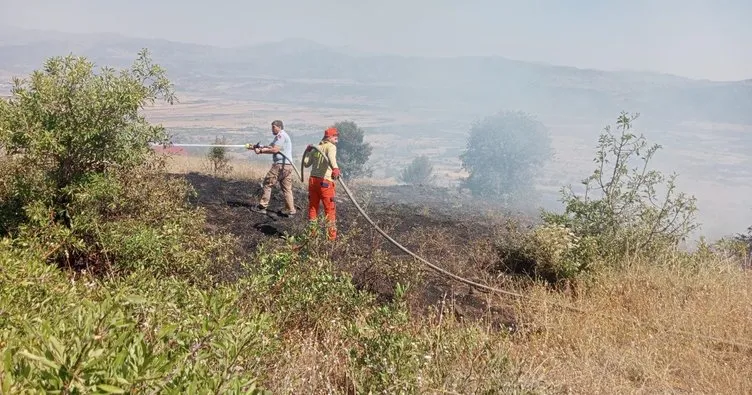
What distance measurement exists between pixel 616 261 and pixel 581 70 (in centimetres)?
13169

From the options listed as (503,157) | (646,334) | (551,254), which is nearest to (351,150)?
(503,157)

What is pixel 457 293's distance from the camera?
246 inches

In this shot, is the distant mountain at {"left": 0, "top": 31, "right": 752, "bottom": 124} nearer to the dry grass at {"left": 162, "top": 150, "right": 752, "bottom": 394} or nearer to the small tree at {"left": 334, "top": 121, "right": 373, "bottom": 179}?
the small tree at {"left": 334, "top": 121, "right": 373, "bottom": 179}

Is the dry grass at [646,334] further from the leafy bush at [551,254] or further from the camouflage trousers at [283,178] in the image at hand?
the camouflage trousers at [283,178]

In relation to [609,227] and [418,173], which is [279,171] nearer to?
[609,227]

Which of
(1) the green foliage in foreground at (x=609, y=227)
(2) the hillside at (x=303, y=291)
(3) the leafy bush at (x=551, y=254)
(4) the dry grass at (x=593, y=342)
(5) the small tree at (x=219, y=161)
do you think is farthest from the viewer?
(5) the small tree at (x=219, y=161)

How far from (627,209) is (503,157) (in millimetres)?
21226

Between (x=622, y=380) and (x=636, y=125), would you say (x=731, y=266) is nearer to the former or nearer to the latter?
(x=622, y=380)

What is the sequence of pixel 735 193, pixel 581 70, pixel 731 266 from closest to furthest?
pixel 731 266, pixel 735 193, pixel 581 70

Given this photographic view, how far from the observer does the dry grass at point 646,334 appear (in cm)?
388

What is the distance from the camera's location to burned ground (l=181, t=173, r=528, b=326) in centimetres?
575

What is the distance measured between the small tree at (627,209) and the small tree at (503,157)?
1875 cm

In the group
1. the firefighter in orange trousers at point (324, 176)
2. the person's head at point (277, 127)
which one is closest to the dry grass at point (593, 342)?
the firefighter in orange trousers at point (324, 176)

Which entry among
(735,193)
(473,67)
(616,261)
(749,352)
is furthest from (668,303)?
(473,67)
